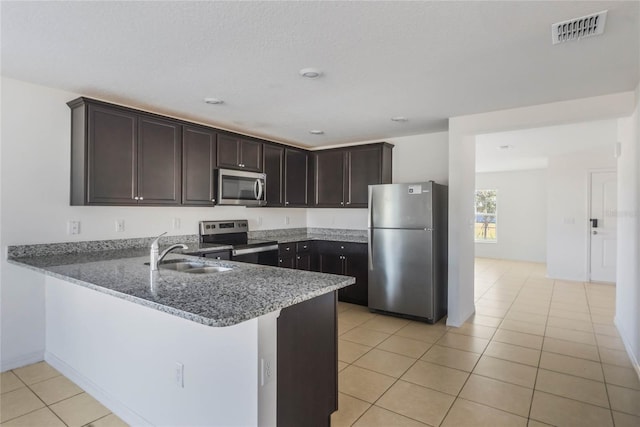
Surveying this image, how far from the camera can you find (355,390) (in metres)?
2.45

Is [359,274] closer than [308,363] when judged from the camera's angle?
No

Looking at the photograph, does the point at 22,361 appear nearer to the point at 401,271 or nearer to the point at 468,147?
the point at 401,271

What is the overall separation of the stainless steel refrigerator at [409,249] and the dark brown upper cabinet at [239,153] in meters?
1.48

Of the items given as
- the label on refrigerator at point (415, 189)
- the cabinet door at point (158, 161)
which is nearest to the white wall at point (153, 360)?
the cabinet door at point (158, 161)

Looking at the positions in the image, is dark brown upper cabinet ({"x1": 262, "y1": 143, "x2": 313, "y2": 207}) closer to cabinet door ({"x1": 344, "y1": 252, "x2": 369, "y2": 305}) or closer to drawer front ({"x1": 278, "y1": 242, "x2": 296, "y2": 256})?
drawer front ({"x1": 278, "y1": 242, "x2": 296, "y2": 256})

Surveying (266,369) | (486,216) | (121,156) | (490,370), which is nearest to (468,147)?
(490,370)

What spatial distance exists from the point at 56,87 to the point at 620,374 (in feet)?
16.5

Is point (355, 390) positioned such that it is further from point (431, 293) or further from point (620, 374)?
point (620, 374)

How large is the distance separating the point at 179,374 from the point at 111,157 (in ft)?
6.88

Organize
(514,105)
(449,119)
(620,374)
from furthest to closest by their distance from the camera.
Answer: (449,119), (514,105), (620,374)

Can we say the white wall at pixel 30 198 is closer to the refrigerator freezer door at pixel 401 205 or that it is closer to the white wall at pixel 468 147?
the refrigerator freezer door at pixel 401 205

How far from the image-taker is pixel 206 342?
1624 millimetres

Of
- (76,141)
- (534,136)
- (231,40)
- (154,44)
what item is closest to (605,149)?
(534,136)

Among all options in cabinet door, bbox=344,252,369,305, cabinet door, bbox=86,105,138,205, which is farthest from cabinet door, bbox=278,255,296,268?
cabinet door, bbox=86,105,138,205
